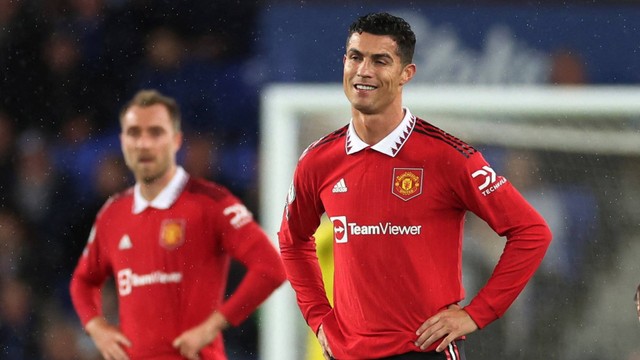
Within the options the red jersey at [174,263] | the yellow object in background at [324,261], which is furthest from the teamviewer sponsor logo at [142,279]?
the yellow object in background at [324,261]

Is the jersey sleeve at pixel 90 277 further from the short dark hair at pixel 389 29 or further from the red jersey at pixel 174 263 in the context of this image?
the short dark hair at pixel 389 29

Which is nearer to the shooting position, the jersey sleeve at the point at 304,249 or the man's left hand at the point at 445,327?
the man's left hand at the point at 445,327

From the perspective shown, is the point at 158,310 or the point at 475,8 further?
the point at 475,8

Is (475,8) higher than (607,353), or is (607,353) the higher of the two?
(475,8)

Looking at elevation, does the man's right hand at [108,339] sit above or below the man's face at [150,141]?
below

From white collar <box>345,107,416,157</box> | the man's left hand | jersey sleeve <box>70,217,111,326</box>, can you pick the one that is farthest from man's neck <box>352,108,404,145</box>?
jersey sleeve <box>70,217,111,326</box>

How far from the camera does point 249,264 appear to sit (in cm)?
472

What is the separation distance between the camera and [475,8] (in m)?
5.85

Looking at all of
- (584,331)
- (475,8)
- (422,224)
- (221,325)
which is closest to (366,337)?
(422,224)

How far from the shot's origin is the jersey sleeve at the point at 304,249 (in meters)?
3.69

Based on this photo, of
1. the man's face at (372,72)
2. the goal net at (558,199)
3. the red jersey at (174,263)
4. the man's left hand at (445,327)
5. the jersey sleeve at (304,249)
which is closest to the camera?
the man's left hand at (445,327)

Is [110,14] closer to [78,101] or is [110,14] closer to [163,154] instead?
[78,101]

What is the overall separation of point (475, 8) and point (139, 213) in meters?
2.04

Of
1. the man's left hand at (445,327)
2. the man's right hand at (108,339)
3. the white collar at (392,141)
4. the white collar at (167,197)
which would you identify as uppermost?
the white collar at (392,141)
